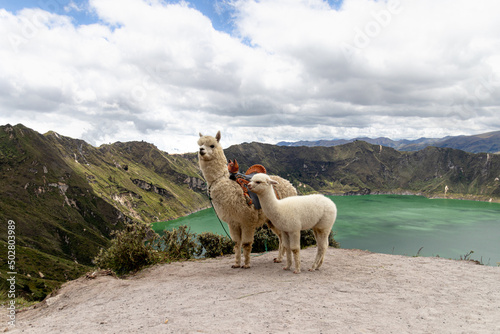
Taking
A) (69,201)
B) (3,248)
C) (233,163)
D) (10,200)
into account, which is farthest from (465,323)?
(69,201)

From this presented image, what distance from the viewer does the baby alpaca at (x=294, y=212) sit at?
306 inches

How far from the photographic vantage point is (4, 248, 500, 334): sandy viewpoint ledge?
15.2ft

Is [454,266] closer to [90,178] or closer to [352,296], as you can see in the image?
[352,296]

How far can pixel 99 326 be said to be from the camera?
4.89 meters

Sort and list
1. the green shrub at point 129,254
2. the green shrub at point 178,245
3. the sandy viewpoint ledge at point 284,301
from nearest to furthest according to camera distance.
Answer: the sandy viewpoint ledge at point 284,301, the green shrub at point 129,254, the green shrub at point 178,245

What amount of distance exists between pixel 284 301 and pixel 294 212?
8.89 feet

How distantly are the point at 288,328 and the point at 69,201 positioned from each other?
151078 millimetres

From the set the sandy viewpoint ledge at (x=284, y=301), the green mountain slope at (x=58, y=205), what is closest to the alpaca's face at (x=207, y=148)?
the sandy viewpoint ledge at (x=284, y=301)

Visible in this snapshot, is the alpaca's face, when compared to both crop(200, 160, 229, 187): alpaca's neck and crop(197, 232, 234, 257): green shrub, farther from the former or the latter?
crop(197, 232, 234, 257): green shrub

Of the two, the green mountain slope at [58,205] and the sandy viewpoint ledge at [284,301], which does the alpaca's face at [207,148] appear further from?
the green mountain slope at [58,205]

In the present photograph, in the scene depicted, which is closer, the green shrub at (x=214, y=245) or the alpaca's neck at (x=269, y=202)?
the alpaca's neck at (x=269, y=202)

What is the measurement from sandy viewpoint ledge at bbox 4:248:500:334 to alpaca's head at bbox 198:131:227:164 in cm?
370

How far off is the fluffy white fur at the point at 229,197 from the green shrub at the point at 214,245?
4264mm

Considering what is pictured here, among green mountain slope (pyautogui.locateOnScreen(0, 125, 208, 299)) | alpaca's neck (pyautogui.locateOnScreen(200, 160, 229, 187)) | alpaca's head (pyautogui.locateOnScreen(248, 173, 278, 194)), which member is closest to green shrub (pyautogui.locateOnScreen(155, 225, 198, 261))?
alpaca's neck (pyautogui.locateOnScreen(200, 160, 229, 187))
